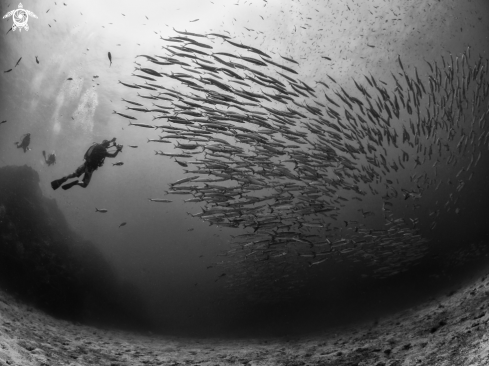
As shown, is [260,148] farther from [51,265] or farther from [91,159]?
[51,265]

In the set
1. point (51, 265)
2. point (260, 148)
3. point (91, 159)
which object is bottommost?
point (51, 265)

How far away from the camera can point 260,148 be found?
9.36 meters

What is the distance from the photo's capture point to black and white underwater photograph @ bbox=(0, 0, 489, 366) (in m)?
6.50

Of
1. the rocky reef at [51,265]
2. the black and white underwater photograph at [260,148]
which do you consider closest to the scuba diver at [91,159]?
the black and white underwater photograph at [260,148]

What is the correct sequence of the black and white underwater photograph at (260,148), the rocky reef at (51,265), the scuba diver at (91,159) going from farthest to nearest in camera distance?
the rocky reef at (51,265) → the scuba diver at (91,159) → the black and white underwater photograph at (260,148)

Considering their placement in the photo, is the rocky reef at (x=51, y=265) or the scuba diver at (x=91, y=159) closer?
the scuba diver at (x=91, y=159)

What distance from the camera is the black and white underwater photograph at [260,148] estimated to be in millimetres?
6496

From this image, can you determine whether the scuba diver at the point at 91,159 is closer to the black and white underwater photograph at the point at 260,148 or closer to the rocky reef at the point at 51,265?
the black and white underwater photograph at the point at 260,148

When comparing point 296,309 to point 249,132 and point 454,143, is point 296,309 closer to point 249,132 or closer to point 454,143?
point 454,143

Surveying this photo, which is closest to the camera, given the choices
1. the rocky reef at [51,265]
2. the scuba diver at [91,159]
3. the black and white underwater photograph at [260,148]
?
the black and white underwater photograph at [260,148]

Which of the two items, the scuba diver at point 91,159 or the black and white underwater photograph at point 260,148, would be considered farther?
the scuba diver at point 91,159

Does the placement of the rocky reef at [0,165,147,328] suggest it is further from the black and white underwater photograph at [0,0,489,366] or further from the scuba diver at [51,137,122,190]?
the scuba diver at [51,137,122,190]

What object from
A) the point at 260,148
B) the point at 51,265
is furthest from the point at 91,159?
the point at 51,265

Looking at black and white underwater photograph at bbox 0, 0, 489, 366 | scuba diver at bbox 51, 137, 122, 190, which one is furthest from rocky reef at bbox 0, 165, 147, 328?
scuba diver at bbox 51, 137, 122, 190
